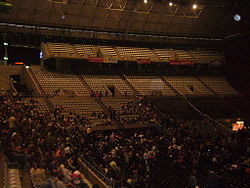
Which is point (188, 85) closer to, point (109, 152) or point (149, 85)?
point (149, 85)

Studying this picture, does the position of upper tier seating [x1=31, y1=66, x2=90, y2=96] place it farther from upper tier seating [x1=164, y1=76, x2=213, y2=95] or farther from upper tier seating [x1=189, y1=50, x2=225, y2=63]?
upper tier seating [x1=189, y1=50, x2=225, y2=63]

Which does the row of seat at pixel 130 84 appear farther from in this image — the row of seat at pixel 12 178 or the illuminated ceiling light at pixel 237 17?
the row of seat at pixel 12 178

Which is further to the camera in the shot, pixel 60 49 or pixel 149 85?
pixel 149 85

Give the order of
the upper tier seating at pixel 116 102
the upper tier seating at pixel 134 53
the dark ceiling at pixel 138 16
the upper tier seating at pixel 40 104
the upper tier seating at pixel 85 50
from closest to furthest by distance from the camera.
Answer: the upper tier seating at pixel 40 104 → the upper tier seating at pixel 116 102 → the dark ceiling at pixel 138 16 → the upper tier seating at pixel 85 50 → the upper tier seating at pixel 134 53

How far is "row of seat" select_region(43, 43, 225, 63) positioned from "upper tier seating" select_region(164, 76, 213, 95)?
7.80 ft

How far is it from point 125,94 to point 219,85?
1375 centimetres

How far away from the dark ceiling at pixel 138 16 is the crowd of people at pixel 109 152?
36.6ft

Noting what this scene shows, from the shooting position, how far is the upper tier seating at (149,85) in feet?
110

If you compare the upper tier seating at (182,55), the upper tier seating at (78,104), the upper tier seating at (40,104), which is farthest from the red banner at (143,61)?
the upper tier seating at (40,104)

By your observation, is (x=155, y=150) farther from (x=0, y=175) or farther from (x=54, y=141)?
(x=0, y=175)

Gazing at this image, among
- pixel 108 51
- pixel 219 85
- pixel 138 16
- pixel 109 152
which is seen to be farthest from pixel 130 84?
pixel 109 152

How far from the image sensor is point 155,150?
682 inches

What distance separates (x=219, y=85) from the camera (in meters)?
38.4

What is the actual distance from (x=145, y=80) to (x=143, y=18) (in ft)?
22.7
